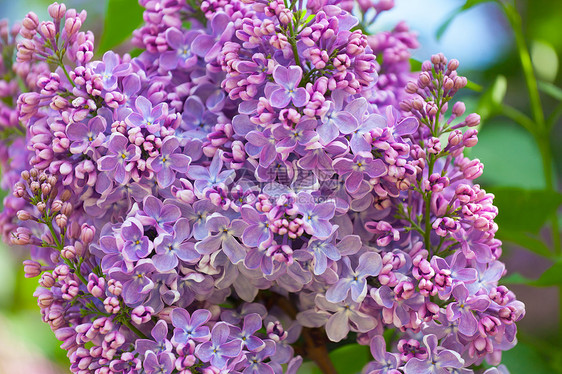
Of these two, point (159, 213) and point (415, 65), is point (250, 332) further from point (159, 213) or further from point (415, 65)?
point (415, 65)

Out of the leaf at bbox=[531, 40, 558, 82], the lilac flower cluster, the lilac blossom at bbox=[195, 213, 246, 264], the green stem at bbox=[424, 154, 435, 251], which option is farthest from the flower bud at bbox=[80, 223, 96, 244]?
the leaf at bbox=[531, 40, 558, 82]

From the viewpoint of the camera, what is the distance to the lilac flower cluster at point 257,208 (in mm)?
529

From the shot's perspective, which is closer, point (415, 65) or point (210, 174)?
point (210, 174)

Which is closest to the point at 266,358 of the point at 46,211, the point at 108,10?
the point at 46,211

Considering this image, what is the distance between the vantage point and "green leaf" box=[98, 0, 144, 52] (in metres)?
0.74

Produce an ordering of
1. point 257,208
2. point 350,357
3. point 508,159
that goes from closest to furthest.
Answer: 1. point 257,208
2. point 350,357
3. point 508,159

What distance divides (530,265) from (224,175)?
1280 millimetres

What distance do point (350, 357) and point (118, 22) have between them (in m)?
0.52

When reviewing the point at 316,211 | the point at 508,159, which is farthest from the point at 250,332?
the point at 508,159

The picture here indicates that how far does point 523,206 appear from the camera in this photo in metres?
0.81

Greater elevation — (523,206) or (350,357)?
(523,206)

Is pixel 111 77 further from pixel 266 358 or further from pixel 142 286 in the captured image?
pixel 266 358

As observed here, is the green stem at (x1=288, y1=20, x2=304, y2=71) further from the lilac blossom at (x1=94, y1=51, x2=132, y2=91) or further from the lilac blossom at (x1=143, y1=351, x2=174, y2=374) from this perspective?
the lilac blossom at (x1=143, y1=351, x2=174, y2=374)

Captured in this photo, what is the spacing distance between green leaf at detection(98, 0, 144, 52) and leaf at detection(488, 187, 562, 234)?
1.69 ft
